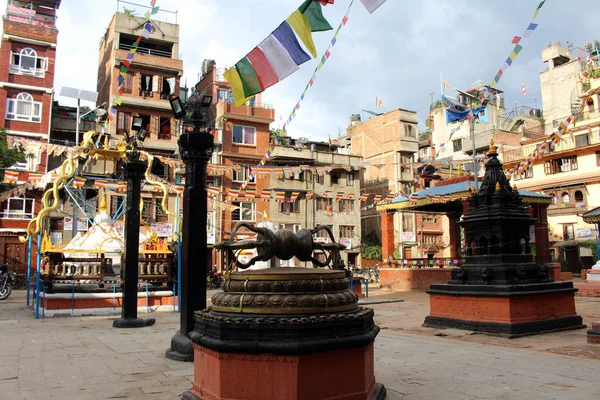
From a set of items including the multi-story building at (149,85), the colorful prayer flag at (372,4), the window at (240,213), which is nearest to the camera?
the colorful prayer flag at (372,4)

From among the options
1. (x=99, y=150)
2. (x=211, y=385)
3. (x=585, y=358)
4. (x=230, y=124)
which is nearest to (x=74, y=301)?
(x=99, y=150)

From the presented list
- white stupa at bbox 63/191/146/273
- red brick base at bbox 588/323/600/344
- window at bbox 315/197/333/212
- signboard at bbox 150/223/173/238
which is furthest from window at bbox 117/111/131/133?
red brick base at bbox 588/323/600/344

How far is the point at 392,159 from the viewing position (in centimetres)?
5053

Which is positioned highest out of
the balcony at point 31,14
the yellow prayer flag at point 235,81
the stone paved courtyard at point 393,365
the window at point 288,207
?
the balcony at point 31,14

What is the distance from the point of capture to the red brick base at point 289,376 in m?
4.36

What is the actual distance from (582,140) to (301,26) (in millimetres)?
40875

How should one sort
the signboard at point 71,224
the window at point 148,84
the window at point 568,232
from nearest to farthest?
the signboard at point 71,224, the window at point 148,84, the window at point 568,232

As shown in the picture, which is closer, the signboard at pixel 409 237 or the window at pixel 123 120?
the window at pixel 123 120

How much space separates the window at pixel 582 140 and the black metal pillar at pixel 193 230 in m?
40.0

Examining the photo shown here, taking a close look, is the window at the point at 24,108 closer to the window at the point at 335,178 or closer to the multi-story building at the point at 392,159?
the window at the point at 335,178

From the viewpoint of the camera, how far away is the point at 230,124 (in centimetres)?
4334

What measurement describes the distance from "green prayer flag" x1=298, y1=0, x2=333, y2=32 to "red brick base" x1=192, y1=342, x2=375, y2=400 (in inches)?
195

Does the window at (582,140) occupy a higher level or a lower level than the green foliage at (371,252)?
higher

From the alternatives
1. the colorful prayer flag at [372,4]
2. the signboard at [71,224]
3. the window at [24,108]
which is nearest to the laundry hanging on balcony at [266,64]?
the colorful prayer flag at [372,4]
